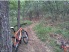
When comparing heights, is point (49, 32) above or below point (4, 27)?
below

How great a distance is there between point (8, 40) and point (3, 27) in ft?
1.05

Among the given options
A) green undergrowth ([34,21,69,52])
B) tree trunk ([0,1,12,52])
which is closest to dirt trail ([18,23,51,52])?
green undergrowth ([34,21,69,52])

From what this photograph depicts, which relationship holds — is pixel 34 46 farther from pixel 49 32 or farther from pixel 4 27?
pixel 4 27

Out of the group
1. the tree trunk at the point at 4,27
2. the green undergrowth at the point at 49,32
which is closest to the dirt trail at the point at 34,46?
the green undergrowth at the point at 49,32

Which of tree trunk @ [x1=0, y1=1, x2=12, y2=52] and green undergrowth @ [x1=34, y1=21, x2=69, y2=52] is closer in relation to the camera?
tree trunk @ [x1=0, y1=1, x2=12, y2=52]

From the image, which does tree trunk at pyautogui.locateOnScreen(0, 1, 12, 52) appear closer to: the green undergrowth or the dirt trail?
the dirt trail

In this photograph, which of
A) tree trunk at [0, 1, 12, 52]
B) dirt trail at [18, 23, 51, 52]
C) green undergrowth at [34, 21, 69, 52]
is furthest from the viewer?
green undergrowth at [34, 21, 69, 52]

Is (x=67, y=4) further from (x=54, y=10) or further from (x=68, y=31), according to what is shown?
(x=68, y=31)

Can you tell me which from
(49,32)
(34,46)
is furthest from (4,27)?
(49,32)

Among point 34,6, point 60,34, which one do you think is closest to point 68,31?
point 60,34

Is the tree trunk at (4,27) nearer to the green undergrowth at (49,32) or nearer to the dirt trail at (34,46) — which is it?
the dirt trail at (34,46)

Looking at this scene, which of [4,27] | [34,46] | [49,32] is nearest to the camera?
[4,27]

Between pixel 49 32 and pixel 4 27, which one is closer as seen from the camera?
pixel 4 27

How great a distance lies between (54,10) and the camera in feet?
41.7
